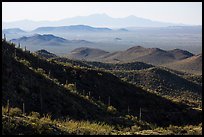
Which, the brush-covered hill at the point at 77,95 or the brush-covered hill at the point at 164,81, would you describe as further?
the brush-covered hill at the point at 164,81

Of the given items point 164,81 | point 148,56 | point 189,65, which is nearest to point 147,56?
point 148,56

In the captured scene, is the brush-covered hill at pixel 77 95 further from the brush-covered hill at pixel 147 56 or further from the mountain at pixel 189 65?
the brush-covered hill at pixel 147 56

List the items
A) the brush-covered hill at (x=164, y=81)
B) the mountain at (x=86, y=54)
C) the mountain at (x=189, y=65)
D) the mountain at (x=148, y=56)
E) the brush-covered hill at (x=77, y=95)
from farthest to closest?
1. the mountain at (x=86, y=54)
2. the mountain at (x=148, y=56)
3. the mountain at (x=189, y=65)
4. the brush-covered hill at (x=164, y=81)
5. the brush-covered hill at (x=77, y=95)

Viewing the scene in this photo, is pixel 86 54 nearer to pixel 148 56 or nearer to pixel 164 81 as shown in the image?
pixel 148 56

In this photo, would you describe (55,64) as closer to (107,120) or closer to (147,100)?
(147,100)

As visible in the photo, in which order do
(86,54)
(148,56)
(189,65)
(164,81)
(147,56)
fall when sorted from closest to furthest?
(164,81)
(189,65)
(148,56)
(147,56)
(86,54)

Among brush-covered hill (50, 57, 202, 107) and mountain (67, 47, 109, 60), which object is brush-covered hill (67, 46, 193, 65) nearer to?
mountain (67, 47, 109, 60)

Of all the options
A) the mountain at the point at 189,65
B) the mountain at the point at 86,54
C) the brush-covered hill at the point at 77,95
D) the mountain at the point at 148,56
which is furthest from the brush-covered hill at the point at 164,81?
the mountain at the point at 86,54
